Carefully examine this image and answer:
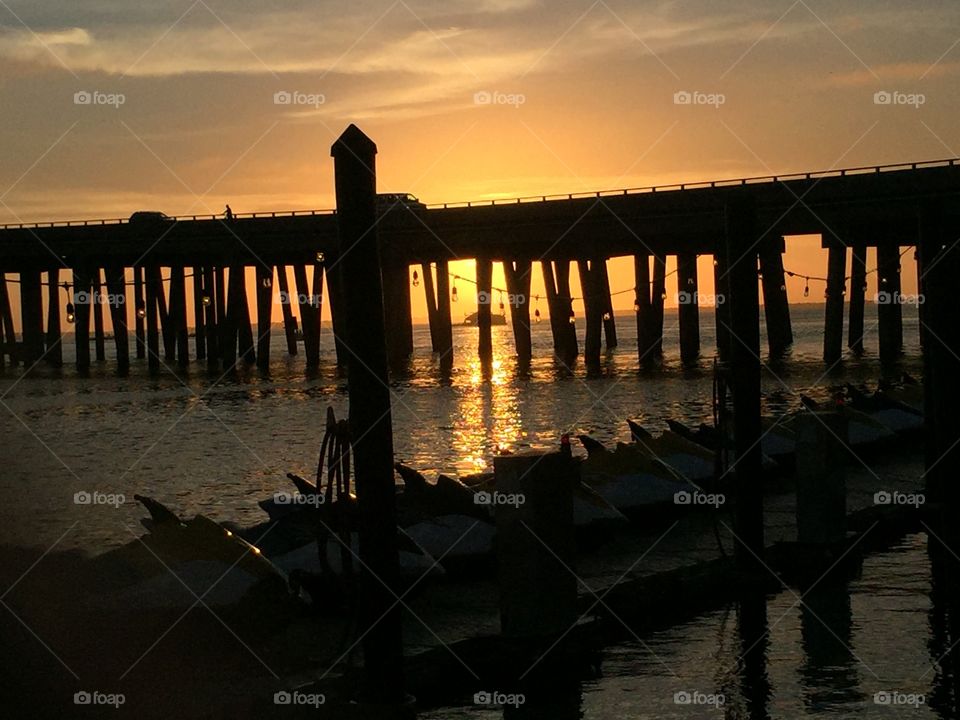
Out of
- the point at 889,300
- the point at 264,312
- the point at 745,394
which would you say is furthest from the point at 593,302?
the point at 745,394

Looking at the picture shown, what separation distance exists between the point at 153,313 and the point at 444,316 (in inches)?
871

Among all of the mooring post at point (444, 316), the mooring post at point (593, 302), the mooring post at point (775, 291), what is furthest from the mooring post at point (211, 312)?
the mooring post at point (775, 291)

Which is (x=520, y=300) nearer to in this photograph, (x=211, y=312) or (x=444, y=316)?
(x=444, y=316)

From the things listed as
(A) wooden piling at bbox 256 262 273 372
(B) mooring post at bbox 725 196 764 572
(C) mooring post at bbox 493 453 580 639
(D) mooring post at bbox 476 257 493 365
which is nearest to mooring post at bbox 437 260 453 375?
(D) mooring post at bbox 476 257 493 365

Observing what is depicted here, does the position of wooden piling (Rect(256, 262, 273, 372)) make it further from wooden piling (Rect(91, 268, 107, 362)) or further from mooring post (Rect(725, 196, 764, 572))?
mooring post (Rect(725, 196, 764, 572))

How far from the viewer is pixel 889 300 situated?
7869cm

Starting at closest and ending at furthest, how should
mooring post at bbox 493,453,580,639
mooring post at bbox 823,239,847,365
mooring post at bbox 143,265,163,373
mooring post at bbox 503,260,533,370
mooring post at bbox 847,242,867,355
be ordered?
mooring post at bbox 493,453,580,639
mooring post at bbox 823,239,847,365
mooring post at bbox 847,242,867,355
mooring post at bbox 503,260,533,370
mooring post at bbox 143,265,163,373

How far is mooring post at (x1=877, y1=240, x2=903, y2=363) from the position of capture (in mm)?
78125

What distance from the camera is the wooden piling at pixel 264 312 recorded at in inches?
3713

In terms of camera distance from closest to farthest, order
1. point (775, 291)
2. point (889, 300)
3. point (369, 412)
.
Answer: point (369, 412) → point (775, 291) → point (889, 300)

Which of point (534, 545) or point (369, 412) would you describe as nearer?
point (369, 412)

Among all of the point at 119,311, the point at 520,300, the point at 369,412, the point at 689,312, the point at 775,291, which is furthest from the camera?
the point at 119,311

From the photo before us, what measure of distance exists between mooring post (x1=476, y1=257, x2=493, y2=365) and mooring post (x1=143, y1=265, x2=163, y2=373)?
21784 millimetres

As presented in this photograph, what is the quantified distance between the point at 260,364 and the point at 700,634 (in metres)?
82.0
